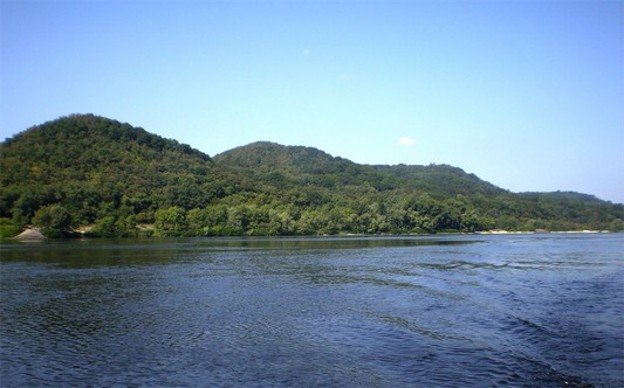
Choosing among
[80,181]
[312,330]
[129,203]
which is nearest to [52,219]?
[129,203]

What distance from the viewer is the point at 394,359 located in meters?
19.0

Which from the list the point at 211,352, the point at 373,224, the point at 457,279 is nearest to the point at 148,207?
the point at 373,224

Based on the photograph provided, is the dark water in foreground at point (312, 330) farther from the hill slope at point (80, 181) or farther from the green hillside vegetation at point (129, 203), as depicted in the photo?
the hill slope at point (80, 181)

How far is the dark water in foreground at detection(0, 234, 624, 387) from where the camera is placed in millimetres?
17328

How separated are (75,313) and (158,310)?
15.1 ft

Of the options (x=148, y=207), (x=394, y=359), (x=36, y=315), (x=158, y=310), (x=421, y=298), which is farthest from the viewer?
(x=148, y=207)

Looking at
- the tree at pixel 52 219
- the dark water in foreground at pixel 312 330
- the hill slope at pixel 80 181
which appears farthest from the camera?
the hill slope at pixel 80 181

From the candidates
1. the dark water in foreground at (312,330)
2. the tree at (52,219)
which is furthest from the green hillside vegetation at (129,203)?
the dark water in foreground at (312,330)

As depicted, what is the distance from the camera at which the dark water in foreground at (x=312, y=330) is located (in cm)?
1733

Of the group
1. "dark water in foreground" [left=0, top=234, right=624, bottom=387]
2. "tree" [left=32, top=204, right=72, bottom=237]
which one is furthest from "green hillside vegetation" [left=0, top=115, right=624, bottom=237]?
"dark water in foreground" [left=0, top=234, right=624, bottom=387]

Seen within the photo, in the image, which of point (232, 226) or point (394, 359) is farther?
point (232, 226)

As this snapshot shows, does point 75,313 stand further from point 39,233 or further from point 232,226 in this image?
point 232,226

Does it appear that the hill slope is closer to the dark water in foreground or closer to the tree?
the tree

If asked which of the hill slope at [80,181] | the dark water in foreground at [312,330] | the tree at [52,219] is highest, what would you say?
the hill slope at [80,181]
